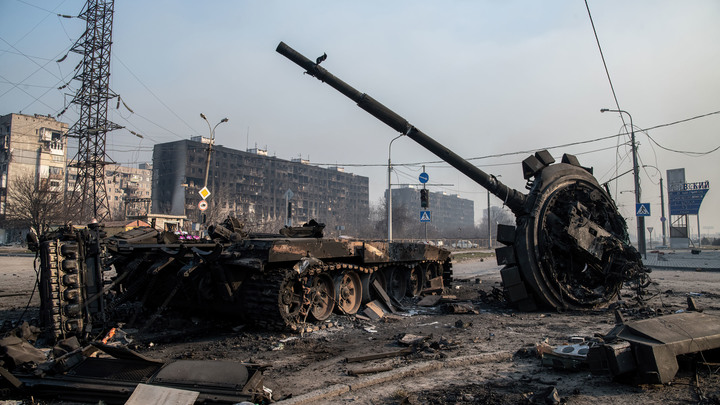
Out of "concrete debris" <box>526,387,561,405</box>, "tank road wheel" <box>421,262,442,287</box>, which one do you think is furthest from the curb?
"tank road wheel" <box>421,262,442,287</box>

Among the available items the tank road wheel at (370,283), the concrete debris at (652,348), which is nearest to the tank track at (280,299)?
the tank road wheel at (370,283)

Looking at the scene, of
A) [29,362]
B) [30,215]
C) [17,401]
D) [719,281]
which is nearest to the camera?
[17,401]

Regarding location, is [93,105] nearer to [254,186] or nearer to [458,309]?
[458,309]

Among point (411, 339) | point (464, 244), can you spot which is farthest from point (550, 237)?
point (464, 244)

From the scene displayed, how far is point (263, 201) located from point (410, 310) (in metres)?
78.4

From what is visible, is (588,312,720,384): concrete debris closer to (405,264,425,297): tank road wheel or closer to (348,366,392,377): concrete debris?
(348,366,392,377): concrete debris

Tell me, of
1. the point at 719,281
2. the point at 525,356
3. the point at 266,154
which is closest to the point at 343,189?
the point at 266,154

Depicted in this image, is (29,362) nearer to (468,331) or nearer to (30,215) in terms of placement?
(468,331)

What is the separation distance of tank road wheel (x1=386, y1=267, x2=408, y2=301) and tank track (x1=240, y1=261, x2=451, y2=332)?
139 inches

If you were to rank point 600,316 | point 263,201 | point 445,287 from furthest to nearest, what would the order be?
point 263,201 → point 445,287 → point 600,316

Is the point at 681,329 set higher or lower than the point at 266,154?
lower

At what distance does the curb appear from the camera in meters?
4.23

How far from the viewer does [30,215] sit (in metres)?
32.3

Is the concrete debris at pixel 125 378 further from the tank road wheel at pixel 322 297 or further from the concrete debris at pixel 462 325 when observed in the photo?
the concrete debris at pixel 462 325
